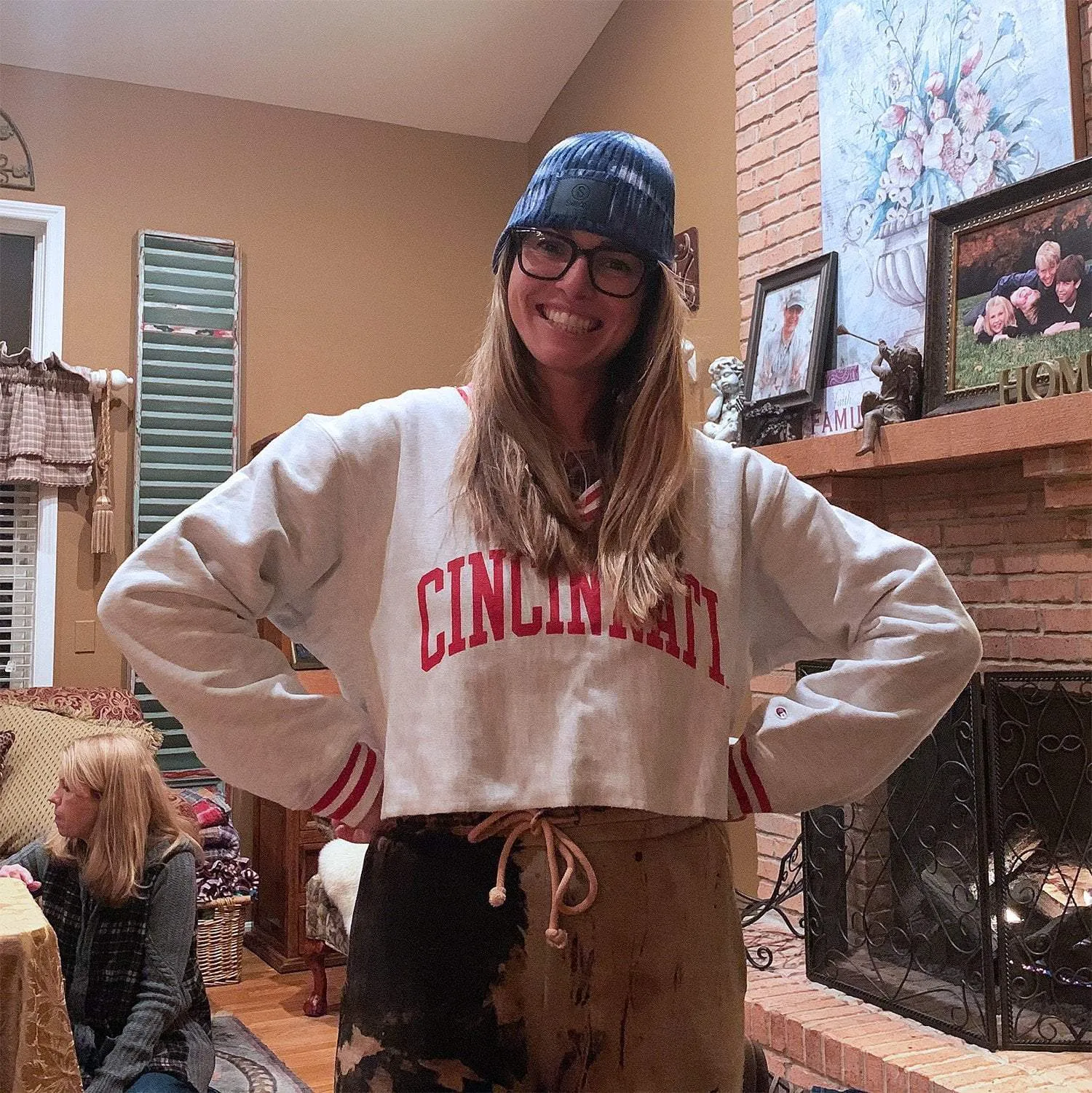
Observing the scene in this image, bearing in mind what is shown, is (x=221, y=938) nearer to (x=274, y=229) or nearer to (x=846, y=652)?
(x=274, y=229)

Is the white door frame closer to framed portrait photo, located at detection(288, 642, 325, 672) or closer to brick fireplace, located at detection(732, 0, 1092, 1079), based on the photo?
framed portrait photo, located at detection(288, 642, 325, 672)

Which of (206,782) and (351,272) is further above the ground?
(351,272)

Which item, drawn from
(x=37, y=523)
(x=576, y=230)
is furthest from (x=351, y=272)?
(x=576, y=230)

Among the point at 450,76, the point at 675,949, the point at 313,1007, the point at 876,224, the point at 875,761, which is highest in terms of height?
the point at 450,76

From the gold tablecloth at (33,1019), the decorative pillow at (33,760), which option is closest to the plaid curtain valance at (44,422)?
the decorative pillow at (33,760)

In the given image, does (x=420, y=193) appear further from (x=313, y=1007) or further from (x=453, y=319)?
(x=313, y=1007)

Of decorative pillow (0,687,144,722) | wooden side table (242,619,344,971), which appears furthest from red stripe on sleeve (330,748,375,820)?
decorative pillow (0,687,144,722)

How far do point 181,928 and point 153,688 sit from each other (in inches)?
64.8

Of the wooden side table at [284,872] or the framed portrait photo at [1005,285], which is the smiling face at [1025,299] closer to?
the framed portrait photo at [1005,285]

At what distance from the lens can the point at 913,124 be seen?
3020 millimetres

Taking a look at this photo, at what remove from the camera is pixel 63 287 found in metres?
4.42

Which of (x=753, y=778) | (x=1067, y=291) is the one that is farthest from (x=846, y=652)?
(x=1067, y=291)

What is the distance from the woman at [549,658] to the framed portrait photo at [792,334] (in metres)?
2.10

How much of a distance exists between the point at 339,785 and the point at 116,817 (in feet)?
5.35
